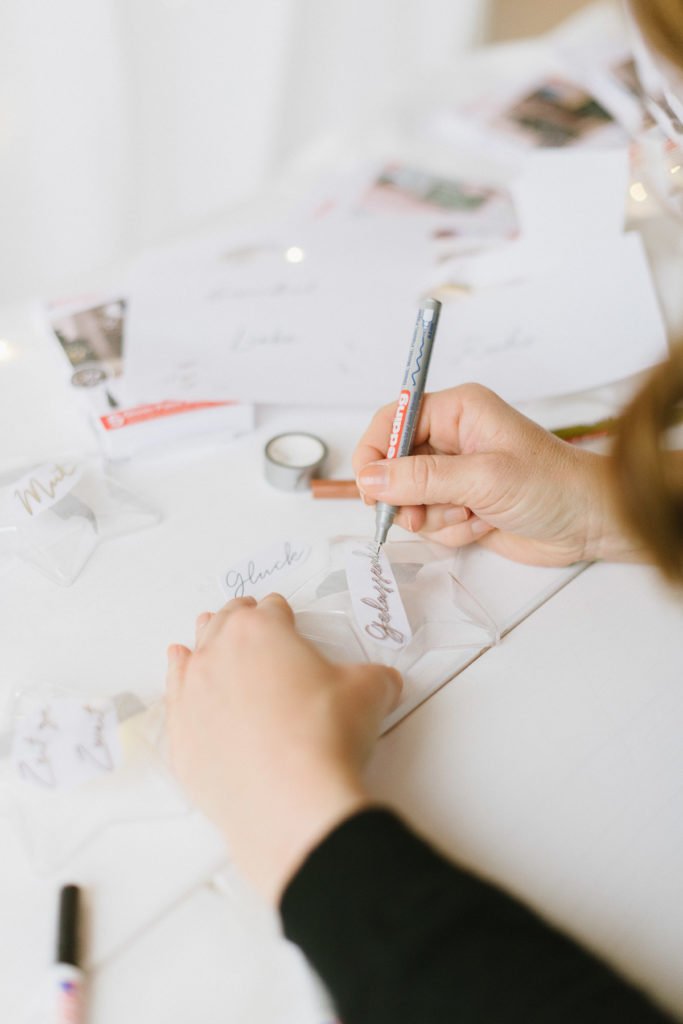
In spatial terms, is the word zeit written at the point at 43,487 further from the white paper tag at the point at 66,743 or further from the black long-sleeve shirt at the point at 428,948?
the black long-sleeve shirt at the point at 428,948

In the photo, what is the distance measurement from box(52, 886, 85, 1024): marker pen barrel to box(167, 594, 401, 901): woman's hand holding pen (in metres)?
0.09

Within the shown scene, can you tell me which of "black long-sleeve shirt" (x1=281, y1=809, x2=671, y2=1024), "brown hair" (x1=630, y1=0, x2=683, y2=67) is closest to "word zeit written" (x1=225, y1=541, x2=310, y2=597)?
"black long-sleeve shirt" (x1=281, y1=809, x2=671, y2=1024)

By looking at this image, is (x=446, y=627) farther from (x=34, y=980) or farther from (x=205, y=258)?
(x=205, y=258)

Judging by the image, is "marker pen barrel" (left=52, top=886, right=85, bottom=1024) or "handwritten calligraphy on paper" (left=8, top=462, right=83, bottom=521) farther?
"handwritten calligraphy on paper" (left=8, top=462, right=83, bottom=521)

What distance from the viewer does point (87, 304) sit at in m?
0.84

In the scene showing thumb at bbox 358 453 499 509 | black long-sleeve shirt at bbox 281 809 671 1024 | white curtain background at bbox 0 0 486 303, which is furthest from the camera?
white curtain background at bbox 0 0 486 303

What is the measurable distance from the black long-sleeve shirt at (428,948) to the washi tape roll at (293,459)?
1.09ft

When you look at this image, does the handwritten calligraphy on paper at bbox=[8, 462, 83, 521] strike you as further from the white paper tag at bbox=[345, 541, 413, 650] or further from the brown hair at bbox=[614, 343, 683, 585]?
the brown hair at bbox=[614, 343, 683, 585]

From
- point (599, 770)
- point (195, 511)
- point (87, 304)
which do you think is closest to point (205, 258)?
point (87, 304)

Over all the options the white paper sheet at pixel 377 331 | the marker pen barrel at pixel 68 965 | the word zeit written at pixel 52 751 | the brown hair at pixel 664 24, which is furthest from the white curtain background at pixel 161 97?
the marker pen barrel at pixel 68 965

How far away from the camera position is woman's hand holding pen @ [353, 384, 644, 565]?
63 cm

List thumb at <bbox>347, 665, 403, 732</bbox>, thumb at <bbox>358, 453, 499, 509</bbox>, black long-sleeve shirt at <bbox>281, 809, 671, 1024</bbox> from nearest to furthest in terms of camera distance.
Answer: black long-sleeve shirt at <bbox>281, 809, 671, 1024</bbox>
thumb at <bbox>347, 665, 403, 732</bbox>
thumb at <bbox>358, 453, 499, 509</bbox>

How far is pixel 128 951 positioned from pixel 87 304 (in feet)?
2.01

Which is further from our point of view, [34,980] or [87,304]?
[87,304]
